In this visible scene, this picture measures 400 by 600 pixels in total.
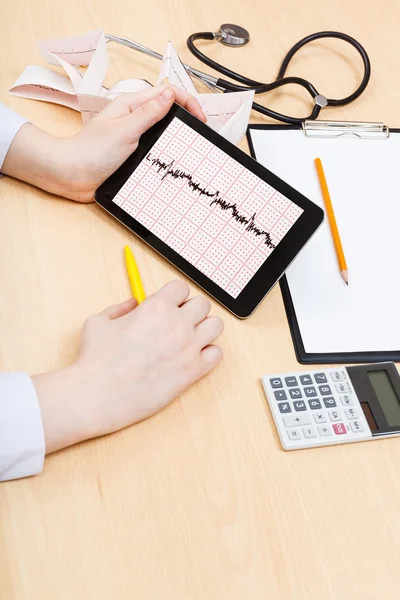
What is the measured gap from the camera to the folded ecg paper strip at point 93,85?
2.35 feet

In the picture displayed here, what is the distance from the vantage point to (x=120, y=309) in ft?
1.95

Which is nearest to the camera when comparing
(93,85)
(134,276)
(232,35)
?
(134,276)

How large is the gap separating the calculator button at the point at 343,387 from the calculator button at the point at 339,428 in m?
0.04

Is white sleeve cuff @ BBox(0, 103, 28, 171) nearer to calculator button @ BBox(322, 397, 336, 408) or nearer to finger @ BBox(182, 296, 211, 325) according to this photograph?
finger @ BBox(182, 296, 211, 325)

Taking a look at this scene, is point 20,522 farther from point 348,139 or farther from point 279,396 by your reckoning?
point 348,139

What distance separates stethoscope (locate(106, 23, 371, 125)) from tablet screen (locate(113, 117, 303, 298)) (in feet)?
0.60

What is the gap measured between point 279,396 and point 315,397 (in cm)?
3

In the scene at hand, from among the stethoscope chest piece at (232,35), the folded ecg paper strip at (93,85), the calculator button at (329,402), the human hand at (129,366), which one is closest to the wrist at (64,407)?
the human hand at (129,366)

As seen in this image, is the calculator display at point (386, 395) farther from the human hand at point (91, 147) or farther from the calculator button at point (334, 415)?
the human hand at point (91, 147)

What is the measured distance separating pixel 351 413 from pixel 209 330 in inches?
6.0

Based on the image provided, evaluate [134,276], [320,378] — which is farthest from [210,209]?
[320,378]

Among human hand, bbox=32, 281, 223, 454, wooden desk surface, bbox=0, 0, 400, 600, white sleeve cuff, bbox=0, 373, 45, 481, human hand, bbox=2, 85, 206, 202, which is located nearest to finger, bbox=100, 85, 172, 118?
human hand, bbox=2, 85, 206, 202

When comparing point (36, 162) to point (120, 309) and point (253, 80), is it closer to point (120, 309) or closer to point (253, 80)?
point (120, 309)

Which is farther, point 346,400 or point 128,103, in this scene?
point 128,103
